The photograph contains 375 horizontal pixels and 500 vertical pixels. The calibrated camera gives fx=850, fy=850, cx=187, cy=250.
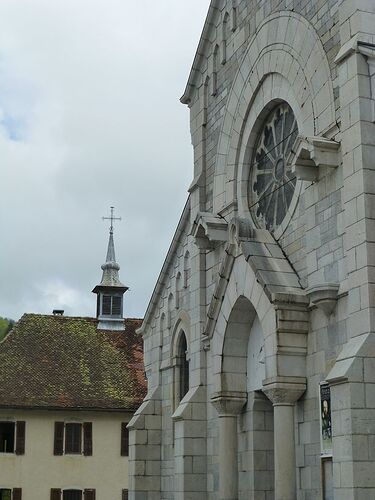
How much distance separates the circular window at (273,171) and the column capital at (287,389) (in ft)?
11.1

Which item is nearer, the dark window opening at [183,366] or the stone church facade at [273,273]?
the stone church facade at [273,273]

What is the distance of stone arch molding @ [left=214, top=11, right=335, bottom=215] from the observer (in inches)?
575

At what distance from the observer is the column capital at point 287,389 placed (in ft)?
46.6

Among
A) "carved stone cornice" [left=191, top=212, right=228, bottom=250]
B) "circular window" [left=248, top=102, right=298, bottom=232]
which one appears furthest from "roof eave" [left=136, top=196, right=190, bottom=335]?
"circular window" [left=248, top=102, right=298, bottom=232]

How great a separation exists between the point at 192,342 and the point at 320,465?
21.7 feet

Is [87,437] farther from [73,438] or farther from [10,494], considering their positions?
[10,494]

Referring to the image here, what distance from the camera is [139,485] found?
21.8 metres

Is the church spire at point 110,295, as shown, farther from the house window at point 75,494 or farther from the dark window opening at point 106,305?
the house window at point 75,494

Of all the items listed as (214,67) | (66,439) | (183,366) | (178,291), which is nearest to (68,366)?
(66,439)

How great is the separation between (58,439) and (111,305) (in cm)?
1015

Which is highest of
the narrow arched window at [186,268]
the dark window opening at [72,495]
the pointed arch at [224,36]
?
the pointed arch at [224,36]

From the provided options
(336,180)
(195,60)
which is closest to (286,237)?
(336,180)

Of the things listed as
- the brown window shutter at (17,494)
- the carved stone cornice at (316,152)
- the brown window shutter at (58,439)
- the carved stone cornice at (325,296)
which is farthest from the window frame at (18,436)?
the carved stone cornice at (316,152)

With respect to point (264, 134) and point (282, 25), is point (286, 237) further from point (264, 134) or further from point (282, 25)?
point (282, 25)
